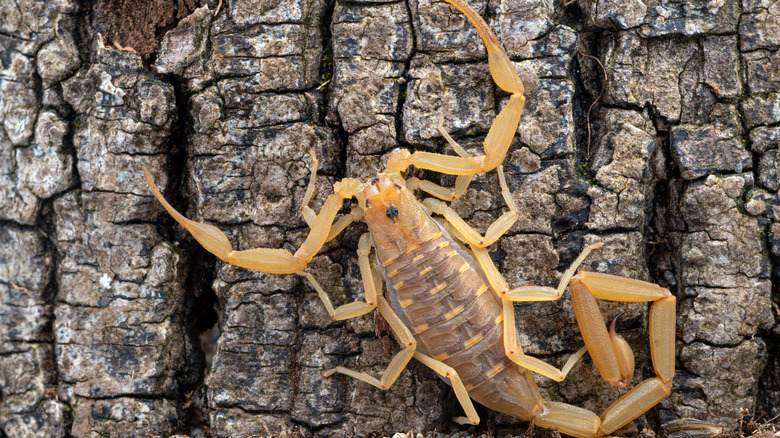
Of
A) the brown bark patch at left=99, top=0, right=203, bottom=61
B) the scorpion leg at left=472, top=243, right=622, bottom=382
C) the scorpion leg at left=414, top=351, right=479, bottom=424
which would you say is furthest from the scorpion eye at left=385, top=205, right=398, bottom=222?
the brown bark patch at left=99, top=0, right=203, bottom=61

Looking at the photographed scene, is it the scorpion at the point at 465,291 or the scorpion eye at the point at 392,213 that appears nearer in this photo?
the scorpion at the point at 465,291

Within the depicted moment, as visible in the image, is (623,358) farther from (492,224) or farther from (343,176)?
(343,176)

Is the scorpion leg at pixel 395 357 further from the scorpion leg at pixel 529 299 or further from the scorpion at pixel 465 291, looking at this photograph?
the scorpion leg at pixel 529 299

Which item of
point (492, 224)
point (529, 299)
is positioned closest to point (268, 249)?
point (492, 224)

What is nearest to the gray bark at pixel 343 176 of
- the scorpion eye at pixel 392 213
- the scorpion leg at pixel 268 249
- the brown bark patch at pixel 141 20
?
the brown bark patch at pixel 141 20

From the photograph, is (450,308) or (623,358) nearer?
(623,358)

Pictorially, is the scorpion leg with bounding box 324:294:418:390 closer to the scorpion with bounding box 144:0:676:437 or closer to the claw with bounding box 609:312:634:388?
the scorpion with bounding box 144:0:676:437
